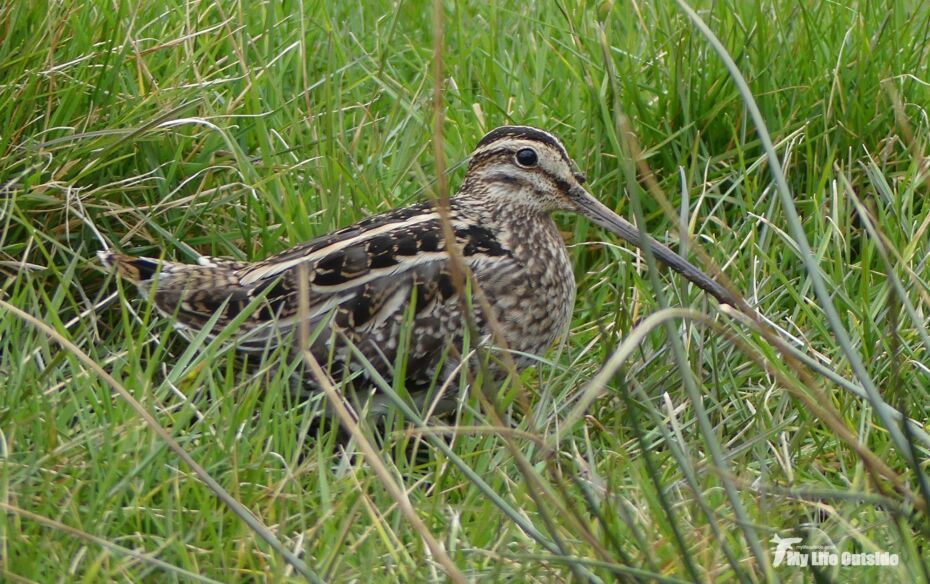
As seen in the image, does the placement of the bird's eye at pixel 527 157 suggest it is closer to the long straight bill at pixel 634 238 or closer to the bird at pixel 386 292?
the long straight bill at pixel 634 238

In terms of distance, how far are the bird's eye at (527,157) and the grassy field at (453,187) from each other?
1.02ft

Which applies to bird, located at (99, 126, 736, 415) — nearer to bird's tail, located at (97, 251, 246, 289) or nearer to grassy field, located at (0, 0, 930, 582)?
bird's tail, located at (97, 251, 246, 289)

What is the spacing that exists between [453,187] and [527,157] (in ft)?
2.11

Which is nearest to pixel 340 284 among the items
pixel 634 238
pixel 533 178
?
pixel 533 178

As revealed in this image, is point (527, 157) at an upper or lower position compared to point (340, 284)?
upper

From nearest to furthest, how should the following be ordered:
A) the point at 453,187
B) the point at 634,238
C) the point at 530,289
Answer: the point at 530,289 < the point at 634,238 < the point at 453,187

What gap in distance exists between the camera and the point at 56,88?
15.7 feet

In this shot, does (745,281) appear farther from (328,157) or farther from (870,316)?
(328,157)

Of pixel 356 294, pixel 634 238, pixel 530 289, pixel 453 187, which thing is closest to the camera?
pixel 356 294

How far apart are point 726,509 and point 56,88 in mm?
2683

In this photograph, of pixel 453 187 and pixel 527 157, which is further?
pixel 453 187

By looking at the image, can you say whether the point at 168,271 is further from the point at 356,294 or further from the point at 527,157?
the point at 527,157

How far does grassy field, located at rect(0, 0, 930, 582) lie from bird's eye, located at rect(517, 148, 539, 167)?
311mm

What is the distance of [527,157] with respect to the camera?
475cm
